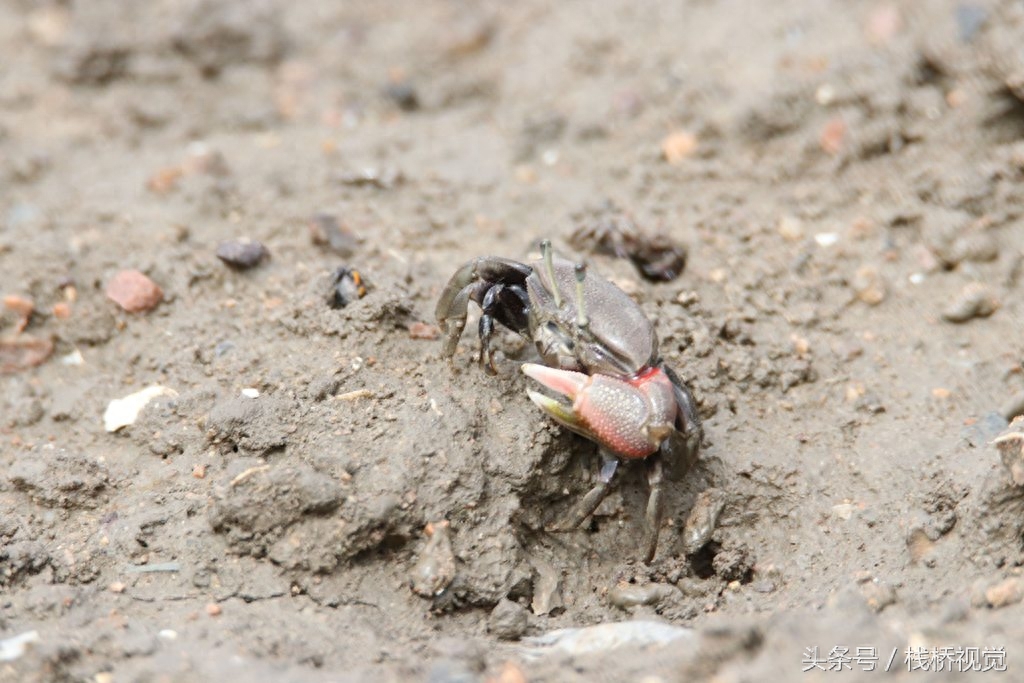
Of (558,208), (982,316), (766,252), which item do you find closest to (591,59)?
(558,208)

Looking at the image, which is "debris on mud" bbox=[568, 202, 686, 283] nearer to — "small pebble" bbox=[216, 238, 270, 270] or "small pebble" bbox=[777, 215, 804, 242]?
"small pebble" bbox=[777, 215, 804, 242]

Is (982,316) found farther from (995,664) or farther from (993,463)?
(995,664)

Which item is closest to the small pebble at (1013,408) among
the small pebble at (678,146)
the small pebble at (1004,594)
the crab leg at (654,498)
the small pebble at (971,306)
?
the small pebble at (971,306)

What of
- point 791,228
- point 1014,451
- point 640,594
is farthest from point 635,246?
point 1014,451

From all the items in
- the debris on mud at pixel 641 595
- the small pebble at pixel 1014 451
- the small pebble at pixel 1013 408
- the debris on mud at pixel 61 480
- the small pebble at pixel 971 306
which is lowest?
the debris on mud at pixel 641 595

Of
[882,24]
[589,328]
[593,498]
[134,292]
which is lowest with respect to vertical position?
[593,498]

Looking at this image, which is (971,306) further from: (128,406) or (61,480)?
(61,480)

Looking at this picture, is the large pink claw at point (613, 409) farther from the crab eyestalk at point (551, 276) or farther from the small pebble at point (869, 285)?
the small pebble at point (869, 285)
